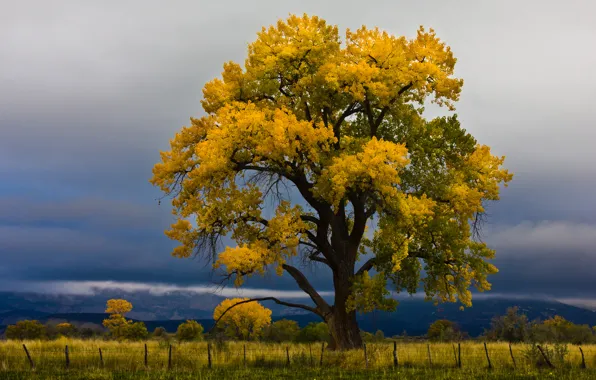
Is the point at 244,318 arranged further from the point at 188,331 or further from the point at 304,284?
the point at 304,284

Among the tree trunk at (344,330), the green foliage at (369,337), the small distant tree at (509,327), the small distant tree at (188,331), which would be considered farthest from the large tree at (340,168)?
the small distant tree at (188,331)

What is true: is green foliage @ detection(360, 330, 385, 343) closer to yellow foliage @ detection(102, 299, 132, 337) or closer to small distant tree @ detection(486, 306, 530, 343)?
small distant tree @ detection(486, 306, 530, 343)

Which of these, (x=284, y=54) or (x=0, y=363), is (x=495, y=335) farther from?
(x=0, y=363)

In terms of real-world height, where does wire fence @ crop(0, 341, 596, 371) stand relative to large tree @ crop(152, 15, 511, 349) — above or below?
below

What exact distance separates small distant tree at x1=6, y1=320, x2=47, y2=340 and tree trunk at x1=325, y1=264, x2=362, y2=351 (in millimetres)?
58647

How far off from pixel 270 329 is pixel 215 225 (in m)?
61.9

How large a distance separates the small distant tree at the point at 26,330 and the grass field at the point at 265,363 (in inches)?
2044

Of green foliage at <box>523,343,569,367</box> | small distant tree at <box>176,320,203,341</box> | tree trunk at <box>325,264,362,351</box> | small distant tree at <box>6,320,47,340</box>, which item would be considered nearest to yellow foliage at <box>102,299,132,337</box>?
small distant tree at <box>176,320,203,341</box>

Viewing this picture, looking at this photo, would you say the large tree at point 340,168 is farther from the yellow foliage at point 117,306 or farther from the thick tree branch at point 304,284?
the yellow foliage at point 117,306

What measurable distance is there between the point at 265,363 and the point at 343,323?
4901mm

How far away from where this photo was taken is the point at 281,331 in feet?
287

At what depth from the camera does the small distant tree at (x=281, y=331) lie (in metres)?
84.3

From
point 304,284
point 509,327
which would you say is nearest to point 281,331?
point 509,327

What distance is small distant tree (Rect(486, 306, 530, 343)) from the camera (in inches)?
2277
